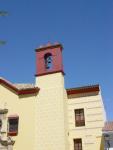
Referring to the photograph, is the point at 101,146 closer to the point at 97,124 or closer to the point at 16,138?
the point at 97,124

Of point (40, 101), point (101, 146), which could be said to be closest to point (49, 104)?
point (40, 101)

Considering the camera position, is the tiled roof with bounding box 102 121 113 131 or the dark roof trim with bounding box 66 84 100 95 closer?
the tiled roof with bounding box 102 121 113 131

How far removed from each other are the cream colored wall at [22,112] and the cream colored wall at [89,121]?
2.83 meters

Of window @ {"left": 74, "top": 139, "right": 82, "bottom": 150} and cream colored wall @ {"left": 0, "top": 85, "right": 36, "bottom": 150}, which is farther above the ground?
cream colored wall @ {"left": 0, "top": 85, "right": 36, "bottom": 150}

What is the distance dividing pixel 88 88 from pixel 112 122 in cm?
302

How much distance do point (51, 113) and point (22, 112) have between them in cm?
228

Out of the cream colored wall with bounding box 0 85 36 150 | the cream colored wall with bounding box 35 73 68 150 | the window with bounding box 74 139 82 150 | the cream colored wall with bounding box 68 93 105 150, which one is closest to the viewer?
the cream colored wall with bounding box 35 73 68 150

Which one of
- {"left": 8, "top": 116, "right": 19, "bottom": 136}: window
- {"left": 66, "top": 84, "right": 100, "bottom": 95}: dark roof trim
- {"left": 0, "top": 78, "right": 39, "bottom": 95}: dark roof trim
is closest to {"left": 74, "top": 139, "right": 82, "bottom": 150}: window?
{"left": 66, "top": 84, "right": 100, "bottom": 95}: dark roof trim

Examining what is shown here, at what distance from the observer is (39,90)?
2248 cm

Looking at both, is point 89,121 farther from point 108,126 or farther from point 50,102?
point 50,102

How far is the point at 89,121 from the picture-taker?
71.2 ft

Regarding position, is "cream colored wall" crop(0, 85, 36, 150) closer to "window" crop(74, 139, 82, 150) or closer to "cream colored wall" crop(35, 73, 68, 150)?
"cream colored wall" crop(35, 73, 68, 150)

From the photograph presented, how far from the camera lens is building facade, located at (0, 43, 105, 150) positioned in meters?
21.0

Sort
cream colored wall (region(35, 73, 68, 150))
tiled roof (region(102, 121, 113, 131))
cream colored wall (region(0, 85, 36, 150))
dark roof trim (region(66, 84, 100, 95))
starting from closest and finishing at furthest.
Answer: tiled roof (region(102, 121, 113, 131)) → cream colored wall (region(35, 73, 68, 150)) → cream colored wall (region(0, 85, 36, 150)) → dark roof trim (region(66, 84, 100, 95))
